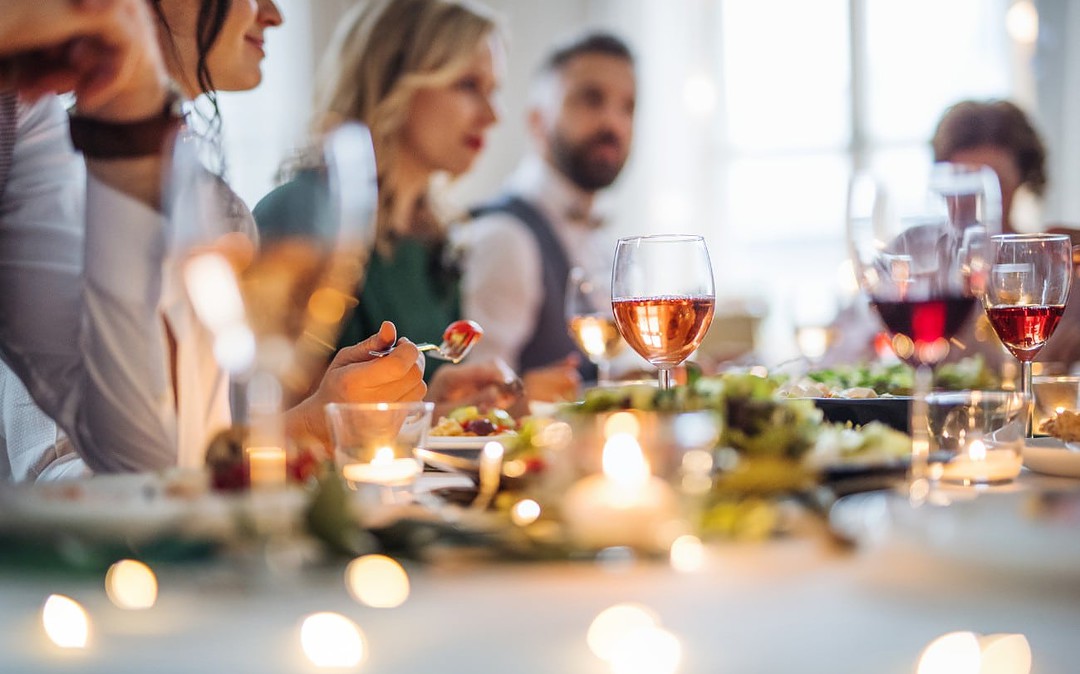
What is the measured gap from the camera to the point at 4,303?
1.22m

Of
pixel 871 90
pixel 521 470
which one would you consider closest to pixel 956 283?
pixel 521 470

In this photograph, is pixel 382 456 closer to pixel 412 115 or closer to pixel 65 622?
pixel 65 622

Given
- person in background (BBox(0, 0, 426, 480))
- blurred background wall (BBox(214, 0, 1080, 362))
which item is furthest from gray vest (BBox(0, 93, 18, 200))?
blurred background wall (BBox(214, 0, 1080, 362))

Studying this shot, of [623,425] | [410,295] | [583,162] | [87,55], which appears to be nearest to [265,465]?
[623,425]

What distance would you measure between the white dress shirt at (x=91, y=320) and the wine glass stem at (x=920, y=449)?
0.58 metres

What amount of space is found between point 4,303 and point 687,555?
1.03 metres

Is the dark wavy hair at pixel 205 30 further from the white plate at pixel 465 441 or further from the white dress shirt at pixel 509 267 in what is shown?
the white dress shirt at pixel 509 267

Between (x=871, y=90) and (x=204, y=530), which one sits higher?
(x=871, y=90)

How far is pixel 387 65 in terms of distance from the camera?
2.83 metres

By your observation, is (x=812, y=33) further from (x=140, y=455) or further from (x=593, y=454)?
(x=593, y=454)

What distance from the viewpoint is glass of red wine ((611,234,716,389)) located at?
898 mm

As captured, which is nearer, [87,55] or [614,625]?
[614,625]

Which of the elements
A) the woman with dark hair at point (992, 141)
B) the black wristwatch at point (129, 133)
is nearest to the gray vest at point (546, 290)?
the woman with dark hair at point (992, 141)

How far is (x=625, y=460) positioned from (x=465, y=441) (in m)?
0.41
